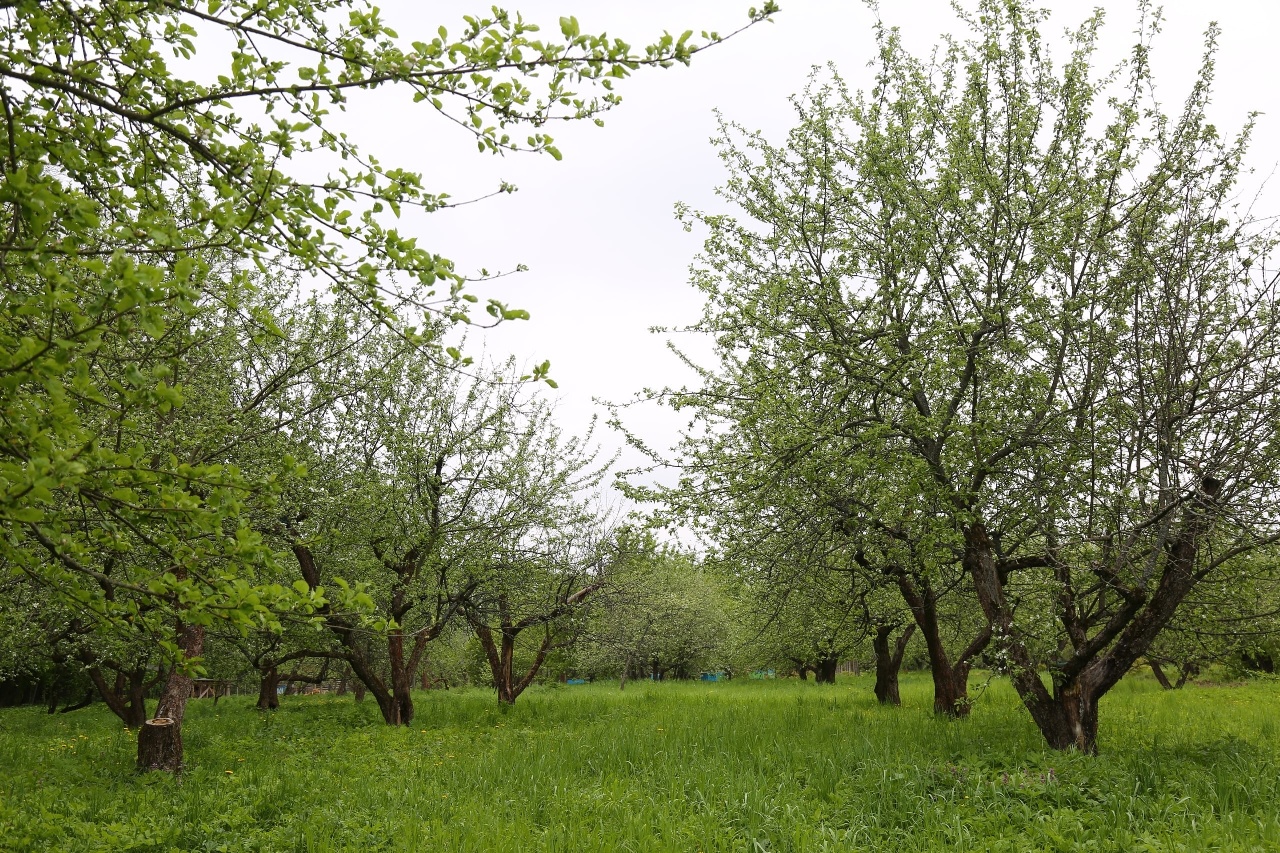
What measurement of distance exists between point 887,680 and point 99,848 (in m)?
16.0

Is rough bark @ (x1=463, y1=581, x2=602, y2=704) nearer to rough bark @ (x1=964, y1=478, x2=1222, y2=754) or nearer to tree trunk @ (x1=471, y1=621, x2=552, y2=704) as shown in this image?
tree trunk @ (x1=471, y1=621, x2=552, y2=704)

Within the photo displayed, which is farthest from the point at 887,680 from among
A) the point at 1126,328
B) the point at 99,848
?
the point at 99,848

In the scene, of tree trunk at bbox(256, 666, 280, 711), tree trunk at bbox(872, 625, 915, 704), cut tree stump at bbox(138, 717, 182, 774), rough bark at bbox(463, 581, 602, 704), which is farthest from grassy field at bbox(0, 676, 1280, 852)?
tree trunk at bbox(256, 666, 280, 711)

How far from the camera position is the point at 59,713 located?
22.5 meters

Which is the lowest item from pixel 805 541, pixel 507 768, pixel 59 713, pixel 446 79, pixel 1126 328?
pixel 59 713

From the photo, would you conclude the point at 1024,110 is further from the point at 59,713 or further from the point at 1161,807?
the point at 59,713

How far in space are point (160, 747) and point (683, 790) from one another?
25.3 ft

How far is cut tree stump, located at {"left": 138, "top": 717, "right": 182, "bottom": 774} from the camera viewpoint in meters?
9.99

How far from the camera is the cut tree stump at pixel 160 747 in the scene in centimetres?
999

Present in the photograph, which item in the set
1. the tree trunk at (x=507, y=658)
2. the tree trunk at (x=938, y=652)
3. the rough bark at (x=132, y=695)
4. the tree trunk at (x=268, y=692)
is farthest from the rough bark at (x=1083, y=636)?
the tree trunk at (x=268, y=692)

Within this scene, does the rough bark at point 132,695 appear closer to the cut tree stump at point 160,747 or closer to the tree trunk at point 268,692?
the tree trunk at point 268,692

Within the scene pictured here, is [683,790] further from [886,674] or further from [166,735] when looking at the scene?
[886,674]

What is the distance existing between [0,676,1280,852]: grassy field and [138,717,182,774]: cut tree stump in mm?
323

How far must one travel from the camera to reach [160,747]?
396 inches
